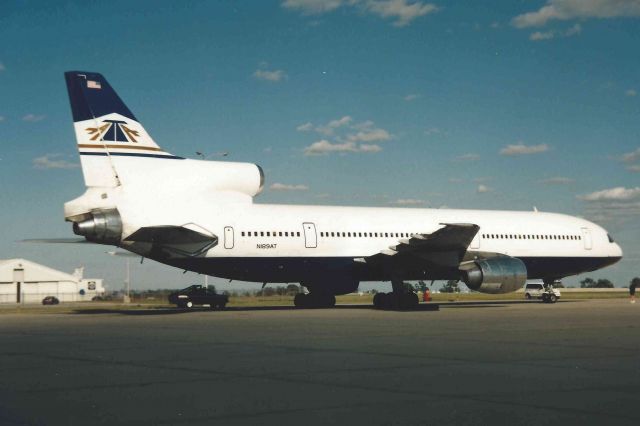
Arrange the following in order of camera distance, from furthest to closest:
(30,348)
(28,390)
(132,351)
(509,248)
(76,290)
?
(76,290), (509,248), (30,348), (132,351), (28,390)

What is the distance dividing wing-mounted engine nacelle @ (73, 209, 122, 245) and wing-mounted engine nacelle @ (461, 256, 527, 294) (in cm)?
1461

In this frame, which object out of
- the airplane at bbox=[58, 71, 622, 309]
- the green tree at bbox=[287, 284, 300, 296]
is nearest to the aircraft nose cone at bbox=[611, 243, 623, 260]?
the airplane at bbox=[58, 71, 622, 309]

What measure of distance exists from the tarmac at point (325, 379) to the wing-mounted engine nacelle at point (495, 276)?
14.8 meters

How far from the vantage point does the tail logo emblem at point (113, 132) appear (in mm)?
28094

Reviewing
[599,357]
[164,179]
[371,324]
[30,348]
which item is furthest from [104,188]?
[599,357]

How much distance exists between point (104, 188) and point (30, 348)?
580 inches

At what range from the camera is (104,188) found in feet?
91.9

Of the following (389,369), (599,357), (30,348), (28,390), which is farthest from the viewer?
(30,348)

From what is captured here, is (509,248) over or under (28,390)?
over

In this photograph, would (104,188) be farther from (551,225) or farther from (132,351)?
Result: (551,225)

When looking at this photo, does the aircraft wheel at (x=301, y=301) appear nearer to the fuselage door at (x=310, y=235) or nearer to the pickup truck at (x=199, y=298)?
the fuselage door at (x=310, y=235)

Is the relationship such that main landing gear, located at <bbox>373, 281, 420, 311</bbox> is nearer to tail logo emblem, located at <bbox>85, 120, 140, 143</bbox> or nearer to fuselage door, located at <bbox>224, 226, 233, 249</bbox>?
fuselage door, located at <bbox>224, 226, 233, 249</bbox>

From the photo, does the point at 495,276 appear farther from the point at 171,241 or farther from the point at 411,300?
the point at 171,241

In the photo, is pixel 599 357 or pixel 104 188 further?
pixel 104 188
